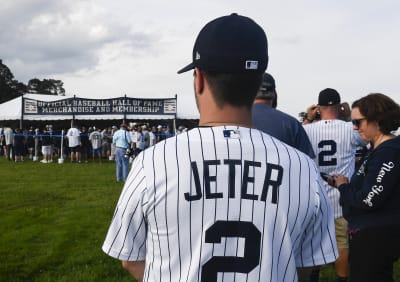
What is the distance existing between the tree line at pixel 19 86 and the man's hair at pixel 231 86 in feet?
239

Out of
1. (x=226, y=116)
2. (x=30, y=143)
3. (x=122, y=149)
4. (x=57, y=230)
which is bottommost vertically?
(x=57, y=230)

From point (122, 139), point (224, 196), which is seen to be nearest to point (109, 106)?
point (122, 139)

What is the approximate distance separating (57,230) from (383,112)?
6136 millimetres

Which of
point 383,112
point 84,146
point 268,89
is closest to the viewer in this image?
point 383,112

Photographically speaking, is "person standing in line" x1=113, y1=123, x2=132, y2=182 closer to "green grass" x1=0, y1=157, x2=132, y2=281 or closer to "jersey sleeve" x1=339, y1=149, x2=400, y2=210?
"green grass" x1=0, y1=157, x2=132, y2=281

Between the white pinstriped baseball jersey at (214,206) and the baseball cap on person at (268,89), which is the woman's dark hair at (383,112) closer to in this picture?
the baseball cap on person at (268,89)

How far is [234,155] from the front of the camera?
5.20 feet

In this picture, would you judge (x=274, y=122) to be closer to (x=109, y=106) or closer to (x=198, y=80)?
(x=198, y=80)

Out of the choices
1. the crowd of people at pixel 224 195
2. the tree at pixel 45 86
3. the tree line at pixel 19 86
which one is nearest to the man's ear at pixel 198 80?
the crowd of people at pixel 224 195

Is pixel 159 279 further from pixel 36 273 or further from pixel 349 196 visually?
pixel 36 273

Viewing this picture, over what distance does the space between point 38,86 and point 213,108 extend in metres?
95.9

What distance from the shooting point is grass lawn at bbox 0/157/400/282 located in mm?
5945

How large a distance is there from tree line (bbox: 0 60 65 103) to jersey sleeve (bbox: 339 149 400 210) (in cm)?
7169

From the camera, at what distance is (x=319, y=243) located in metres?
1.80
